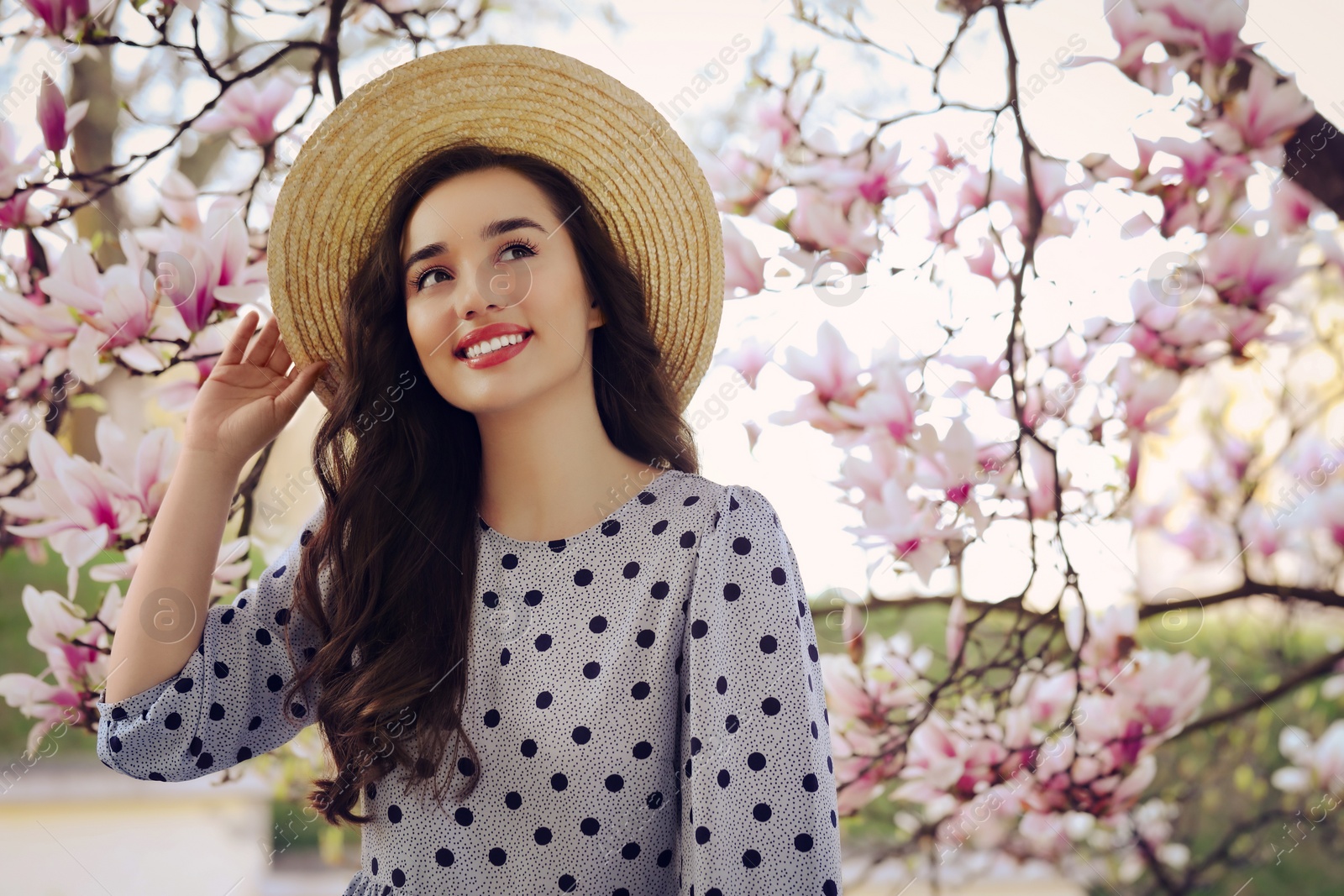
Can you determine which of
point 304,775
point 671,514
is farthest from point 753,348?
point 304,775

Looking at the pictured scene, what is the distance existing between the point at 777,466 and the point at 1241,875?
3.21ft

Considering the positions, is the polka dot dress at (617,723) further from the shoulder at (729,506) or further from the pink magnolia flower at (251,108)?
the pink magnolia flower at (251,108)

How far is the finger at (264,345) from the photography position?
44.4 inches

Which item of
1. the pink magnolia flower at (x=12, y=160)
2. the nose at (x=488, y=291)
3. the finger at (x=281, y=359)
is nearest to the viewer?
the nose at (x=488, y=291)

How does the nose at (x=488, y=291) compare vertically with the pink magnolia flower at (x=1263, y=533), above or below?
above

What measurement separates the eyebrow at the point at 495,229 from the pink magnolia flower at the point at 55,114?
599 mm

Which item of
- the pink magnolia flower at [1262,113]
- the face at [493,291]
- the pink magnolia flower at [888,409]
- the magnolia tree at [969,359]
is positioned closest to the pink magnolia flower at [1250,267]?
the magnolia tree at [969,359]

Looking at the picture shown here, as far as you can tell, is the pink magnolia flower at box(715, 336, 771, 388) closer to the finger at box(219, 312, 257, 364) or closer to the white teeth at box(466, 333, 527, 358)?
the white teeth at box(466, 333, 527, 358)

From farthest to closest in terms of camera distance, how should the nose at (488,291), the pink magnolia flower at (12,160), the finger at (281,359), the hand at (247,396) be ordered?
the pink magnolia flower at (12,160) → the finger at (281,359) → the hand at (247,396) → the nose at (488,291)

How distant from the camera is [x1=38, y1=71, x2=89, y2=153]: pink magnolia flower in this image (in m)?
1.24

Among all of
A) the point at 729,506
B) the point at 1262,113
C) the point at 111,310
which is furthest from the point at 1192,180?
the point at 111,310

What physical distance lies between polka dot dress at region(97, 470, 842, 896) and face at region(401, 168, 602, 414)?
6.9 inches

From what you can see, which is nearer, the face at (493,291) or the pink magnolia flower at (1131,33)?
the face at (493,291)

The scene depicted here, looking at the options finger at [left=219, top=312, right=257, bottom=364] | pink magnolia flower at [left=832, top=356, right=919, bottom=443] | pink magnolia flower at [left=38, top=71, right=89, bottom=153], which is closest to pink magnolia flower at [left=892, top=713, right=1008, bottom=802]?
pink magnolia flower at [left=832, top=356, right=919, bottom=443]
